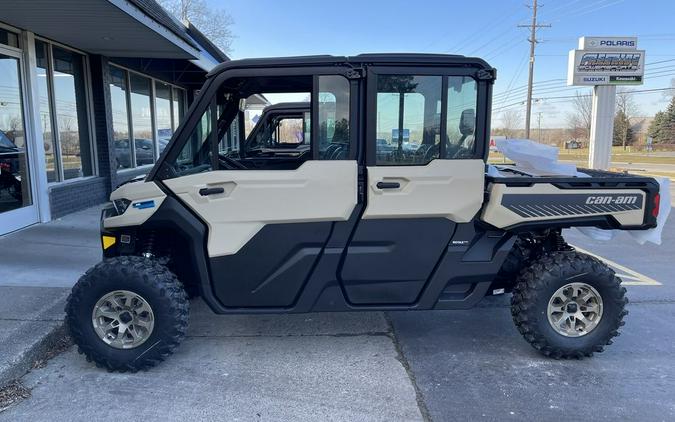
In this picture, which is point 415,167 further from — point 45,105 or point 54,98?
point 54,98

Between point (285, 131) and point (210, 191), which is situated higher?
point (285, 131)

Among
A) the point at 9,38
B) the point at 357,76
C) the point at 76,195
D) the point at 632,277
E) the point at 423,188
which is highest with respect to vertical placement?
the point at 9,38

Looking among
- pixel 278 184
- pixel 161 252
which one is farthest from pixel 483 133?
pixel 161 252

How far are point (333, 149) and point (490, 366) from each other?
1.94 metres

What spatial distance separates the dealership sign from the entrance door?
1775 cm

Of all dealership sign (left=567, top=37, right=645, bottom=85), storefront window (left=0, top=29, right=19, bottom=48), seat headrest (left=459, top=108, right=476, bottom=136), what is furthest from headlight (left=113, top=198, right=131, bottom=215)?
dealership sign (left=567, top=37, right=645, bottom=85)

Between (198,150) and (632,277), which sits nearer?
(198,150)

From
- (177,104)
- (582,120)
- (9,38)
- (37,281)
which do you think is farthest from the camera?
(582,120)

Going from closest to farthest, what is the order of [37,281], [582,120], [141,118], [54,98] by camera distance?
[37,281], [54,98], [141,118], [582,120]

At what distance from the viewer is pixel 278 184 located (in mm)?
3383

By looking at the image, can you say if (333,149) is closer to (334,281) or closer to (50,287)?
(334,281)

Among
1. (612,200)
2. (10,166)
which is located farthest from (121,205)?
(10,166)

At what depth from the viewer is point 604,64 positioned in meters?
18.4

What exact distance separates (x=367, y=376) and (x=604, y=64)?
19.0m
